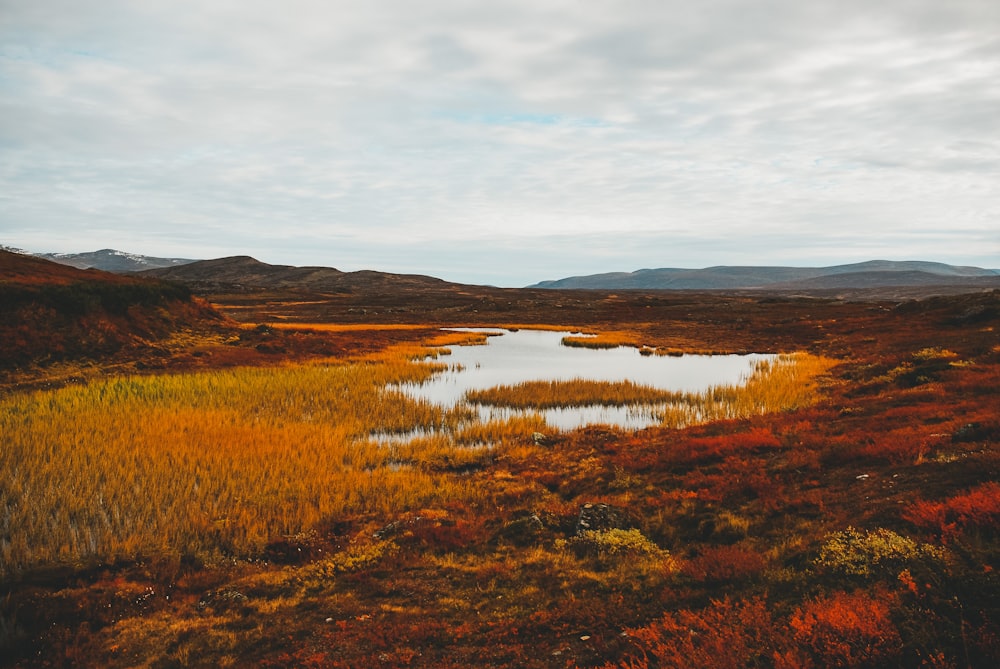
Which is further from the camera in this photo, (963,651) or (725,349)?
(725,349)

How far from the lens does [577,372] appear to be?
39000 millimetres

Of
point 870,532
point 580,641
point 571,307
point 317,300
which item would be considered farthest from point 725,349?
point 317,300

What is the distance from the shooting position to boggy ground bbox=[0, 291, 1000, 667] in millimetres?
6453

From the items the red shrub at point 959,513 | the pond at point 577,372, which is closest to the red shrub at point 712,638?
the red shrub at point 959,513

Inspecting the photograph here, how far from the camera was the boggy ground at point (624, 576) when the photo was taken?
21.2 ft

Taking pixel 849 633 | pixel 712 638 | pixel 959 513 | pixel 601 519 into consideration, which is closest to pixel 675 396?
pixel 601 519

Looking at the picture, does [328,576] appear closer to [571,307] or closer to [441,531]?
[441,531]

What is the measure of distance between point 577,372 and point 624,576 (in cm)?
2966

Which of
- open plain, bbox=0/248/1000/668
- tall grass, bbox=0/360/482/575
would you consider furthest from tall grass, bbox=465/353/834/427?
tall grass, bbox=0/360/482/575

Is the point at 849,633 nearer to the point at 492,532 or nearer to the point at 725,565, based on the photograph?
the point at 725,565

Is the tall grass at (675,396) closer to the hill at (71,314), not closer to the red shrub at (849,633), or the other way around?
the red shrub at (849,633)

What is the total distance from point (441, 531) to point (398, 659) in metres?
4.88

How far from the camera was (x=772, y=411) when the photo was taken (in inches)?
971

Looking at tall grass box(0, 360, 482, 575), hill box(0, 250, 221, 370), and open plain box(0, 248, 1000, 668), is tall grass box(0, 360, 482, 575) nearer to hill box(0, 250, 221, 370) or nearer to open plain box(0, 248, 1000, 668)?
open plain box(0, 248, 1000, 668)
